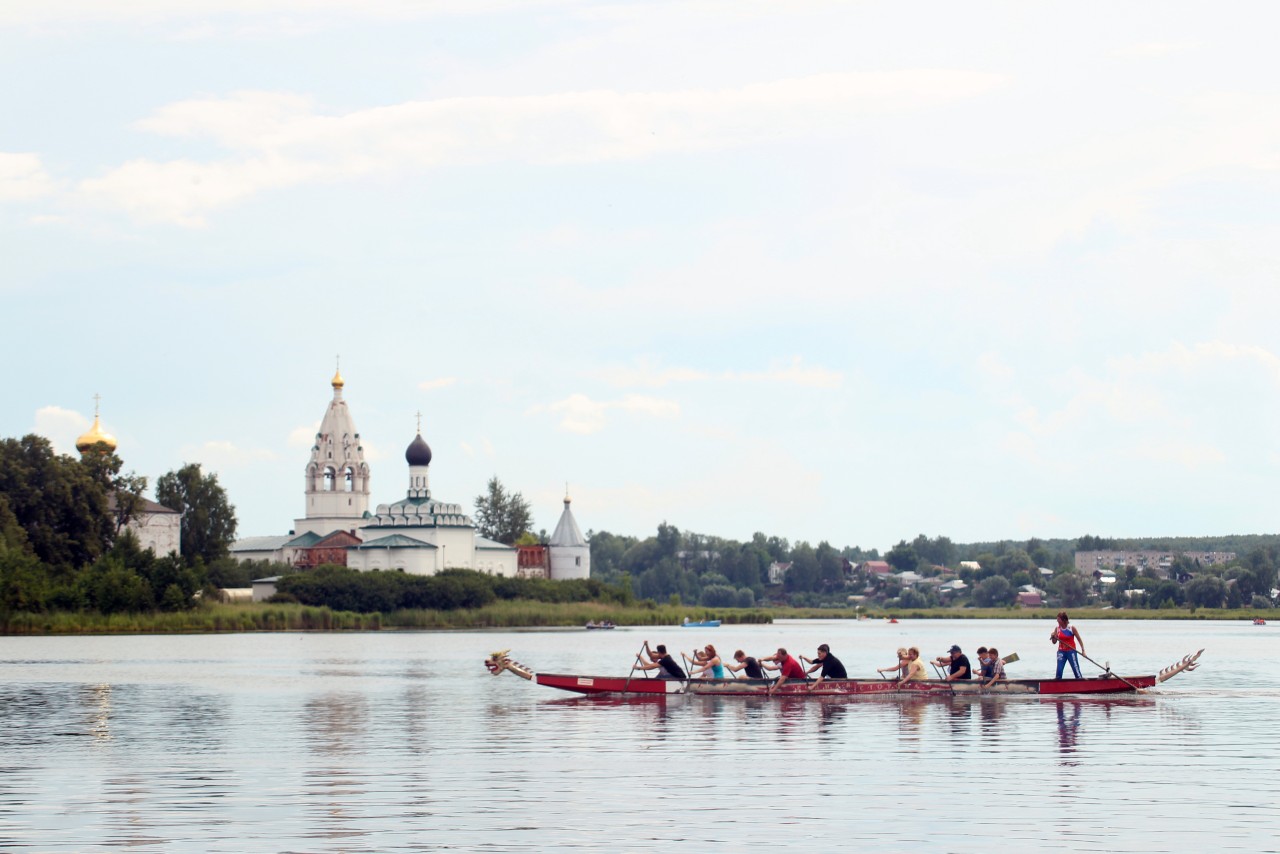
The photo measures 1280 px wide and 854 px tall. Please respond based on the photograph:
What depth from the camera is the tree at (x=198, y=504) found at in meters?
133

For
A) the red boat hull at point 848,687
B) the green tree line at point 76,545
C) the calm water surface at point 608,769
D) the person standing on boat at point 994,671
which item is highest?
the green tree line at point 76,545

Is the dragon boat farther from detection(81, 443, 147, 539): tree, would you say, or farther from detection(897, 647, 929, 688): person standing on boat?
detection(81, 443, 147, 539): tree

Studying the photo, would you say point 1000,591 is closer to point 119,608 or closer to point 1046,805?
point 119,608

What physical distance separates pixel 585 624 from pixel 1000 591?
286 ft

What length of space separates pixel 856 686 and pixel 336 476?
4581 inches

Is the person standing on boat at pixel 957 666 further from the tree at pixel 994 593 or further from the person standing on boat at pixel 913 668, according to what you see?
the tree at pixel 994 593

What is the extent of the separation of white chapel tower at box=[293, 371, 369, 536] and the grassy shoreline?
31.1m

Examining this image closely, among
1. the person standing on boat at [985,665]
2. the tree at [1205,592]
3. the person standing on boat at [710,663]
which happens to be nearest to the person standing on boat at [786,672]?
the person standing on boat at [710,663]

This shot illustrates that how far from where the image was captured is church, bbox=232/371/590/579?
5438 inches

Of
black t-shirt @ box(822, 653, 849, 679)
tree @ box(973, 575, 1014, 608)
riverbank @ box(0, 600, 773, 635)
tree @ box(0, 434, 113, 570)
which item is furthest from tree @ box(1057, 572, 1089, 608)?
black t-shirt @ box(822, 653, 849, 679)

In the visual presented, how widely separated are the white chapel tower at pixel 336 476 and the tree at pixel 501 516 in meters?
17.9

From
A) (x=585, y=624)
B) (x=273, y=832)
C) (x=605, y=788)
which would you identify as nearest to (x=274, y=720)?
(x=605, y=788)

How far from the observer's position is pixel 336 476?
492ft

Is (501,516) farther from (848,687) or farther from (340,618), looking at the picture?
(848,687)
